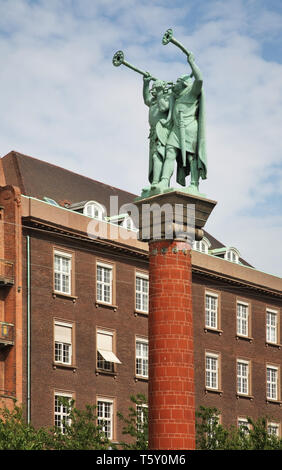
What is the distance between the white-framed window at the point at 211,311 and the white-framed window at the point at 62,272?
10.8 m

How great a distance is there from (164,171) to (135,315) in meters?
28.0

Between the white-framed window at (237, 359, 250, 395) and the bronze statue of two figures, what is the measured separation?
113ft

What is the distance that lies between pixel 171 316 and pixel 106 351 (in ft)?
88.5

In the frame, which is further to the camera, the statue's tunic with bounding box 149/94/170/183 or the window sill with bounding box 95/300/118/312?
the window sill with bounding box 95/300/118/312

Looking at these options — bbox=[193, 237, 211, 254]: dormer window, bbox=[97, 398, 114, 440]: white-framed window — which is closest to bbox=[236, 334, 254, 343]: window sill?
bbox=[193, 237, 211, 254]: dormer window

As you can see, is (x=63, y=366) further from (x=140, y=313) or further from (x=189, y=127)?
(x=189, y=127)

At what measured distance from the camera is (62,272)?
57.7m

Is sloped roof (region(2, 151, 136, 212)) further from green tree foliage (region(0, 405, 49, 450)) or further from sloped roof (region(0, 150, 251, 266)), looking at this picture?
green tree foliage (region(0, 405, 49, 450))

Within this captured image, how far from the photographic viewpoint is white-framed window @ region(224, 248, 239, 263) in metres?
70.5

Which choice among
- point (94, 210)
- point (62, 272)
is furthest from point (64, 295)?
point (94, 210)

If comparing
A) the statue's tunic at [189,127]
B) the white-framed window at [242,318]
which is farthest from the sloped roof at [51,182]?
the statue's tunic at [189,127]

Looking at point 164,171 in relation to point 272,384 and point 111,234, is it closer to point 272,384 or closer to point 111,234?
point 111,234

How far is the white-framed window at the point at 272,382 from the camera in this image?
230ft

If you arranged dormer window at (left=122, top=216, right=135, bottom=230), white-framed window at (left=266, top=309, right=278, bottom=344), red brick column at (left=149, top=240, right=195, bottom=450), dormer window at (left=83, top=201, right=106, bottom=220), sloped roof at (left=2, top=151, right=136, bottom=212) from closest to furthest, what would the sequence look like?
red brick column at (left=149, top=240, right=195, bottom=450)
dormer window at (left=83, top=201, right=106, bottom=220)
sloped roof at (left=2, top=151, right=136, bottom=212)
dormer window at (left=122, top=216, right=135, bottom=230)
white-framed window at (left=266, top=309, right=278, bottom=344)
